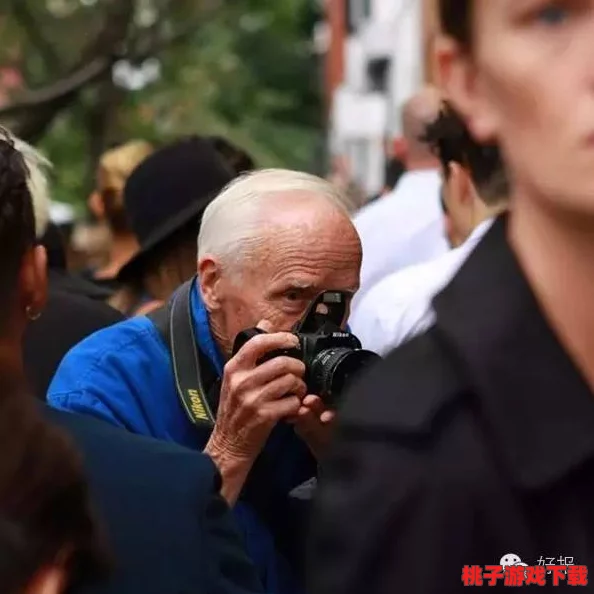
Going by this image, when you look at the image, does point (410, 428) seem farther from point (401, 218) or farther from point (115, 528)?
point (401, 218)

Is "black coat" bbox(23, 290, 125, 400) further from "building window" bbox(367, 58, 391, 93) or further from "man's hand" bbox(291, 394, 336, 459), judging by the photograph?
"building window" bbox(367, 58, 391, 93)

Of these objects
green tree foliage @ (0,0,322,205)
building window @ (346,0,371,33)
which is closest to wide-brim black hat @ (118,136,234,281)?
green tree foliage @ (0,0,322,205)

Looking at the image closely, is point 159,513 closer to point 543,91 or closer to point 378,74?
point 543,91

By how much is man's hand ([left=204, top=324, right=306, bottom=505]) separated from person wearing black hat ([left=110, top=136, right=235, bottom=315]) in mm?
1222

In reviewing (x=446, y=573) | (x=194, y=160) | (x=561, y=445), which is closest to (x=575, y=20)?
(x=561, y=445)

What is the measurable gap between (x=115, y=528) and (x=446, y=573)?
76 centimetres

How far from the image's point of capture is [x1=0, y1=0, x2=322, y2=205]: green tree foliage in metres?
8.83

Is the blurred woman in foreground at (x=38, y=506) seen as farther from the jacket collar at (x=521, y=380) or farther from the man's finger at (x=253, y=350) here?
the man's finger at (x=253, y=350)

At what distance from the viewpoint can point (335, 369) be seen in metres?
2.51

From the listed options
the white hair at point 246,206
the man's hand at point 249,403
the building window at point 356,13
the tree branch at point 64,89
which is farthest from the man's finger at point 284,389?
the building window at point 356,13

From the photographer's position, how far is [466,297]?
126cm

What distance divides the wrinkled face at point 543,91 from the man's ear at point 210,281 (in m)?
1.58

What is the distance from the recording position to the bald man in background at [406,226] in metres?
4.62

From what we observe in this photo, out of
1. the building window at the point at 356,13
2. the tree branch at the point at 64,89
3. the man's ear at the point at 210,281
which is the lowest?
the building window at the point at 356,13
